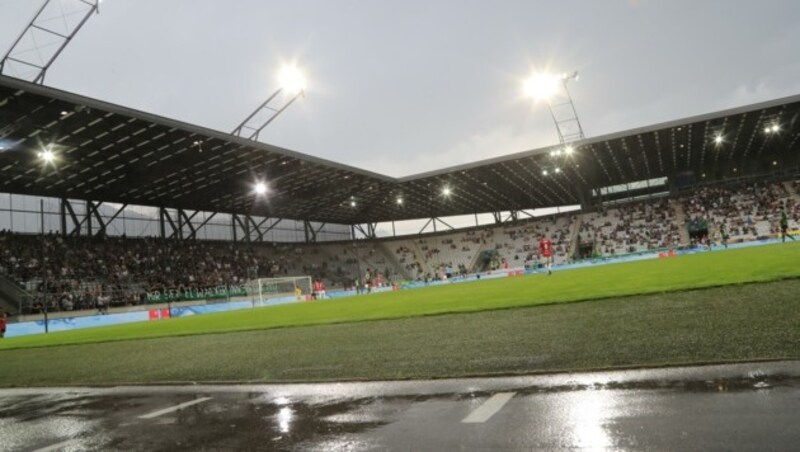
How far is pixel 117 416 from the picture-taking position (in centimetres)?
661

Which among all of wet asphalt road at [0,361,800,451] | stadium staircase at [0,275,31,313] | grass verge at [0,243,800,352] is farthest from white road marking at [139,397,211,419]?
stadium staircase at [0,275,31,313]

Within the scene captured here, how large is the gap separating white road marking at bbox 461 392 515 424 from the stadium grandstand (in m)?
26.7

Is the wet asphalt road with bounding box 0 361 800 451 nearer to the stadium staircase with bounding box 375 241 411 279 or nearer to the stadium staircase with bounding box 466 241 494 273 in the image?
the stadium staircase with bounding box 466 241 494 273

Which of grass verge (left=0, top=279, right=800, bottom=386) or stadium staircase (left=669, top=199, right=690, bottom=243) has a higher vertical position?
stadium staircase (left=669, top=199, right=690, bottom=243)

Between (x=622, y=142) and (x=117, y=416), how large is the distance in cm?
4740

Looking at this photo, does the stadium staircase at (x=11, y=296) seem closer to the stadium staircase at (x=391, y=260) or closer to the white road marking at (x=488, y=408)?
the white road marking at (x=488, y=408)

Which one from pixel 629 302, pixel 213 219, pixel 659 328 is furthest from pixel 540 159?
pixel 659 328

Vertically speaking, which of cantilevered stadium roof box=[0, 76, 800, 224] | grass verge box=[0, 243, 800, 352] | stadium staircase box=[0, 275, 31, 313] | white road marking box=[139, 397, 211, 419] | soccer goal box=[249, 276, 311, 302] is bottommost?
white road marking box=[139, 397, 211, 419]

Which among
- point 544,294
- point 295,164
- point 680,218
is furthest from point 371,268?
point 544,294

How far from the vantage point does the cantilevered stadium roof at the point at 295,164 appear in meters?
30.7

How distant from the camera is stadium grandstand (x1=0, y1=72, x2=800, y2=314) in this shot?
3478cm

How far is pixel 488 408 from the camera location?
4.96 metres

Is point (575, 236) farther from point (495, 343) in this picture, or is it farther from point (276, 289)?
point (495, 343)

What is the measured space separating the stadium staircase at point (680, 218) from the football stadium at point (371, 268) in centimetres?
33
